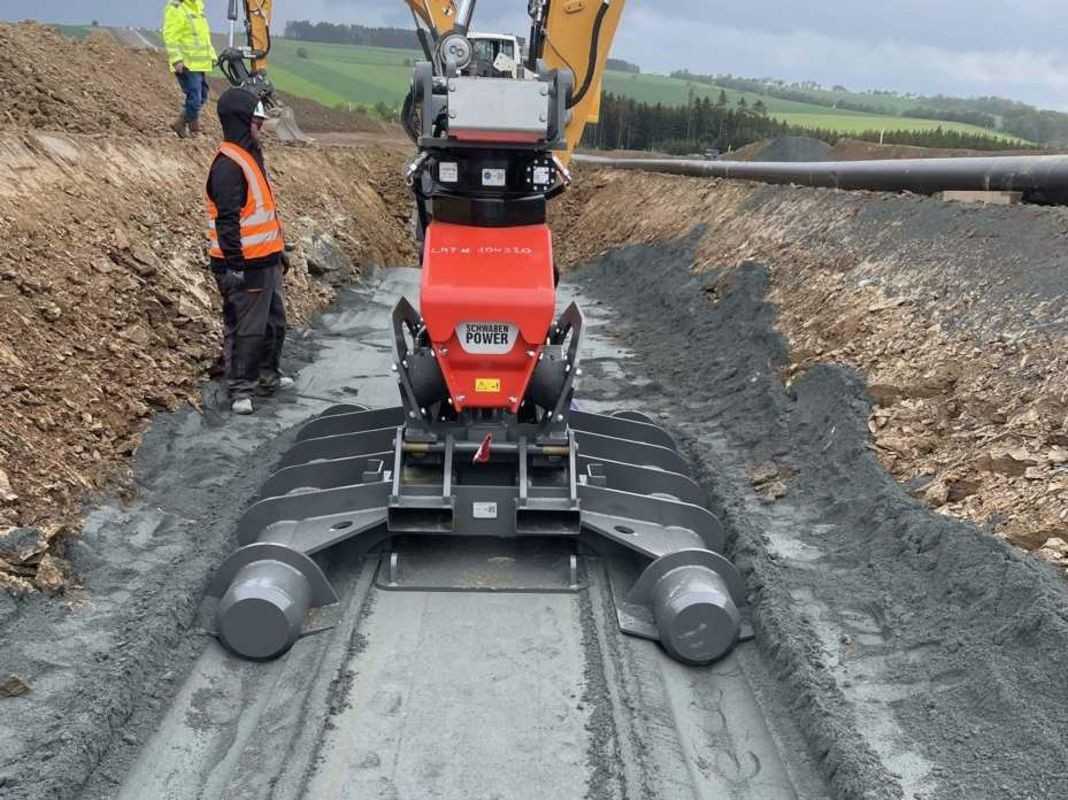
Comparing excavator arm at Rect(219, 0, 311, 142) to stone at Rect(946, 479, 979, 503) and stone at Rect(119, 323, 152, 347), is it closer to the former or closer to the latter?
stone at Rect(119, 323, 152, 347)

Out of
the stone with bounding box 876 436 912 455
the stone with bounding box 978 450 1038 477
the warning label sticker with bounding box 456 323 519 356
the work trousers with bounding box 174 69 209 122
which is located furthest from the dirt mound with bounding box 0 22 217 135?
the stone with bounding box 978 450 1038 477

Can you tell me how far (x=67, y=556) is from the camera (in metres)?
4.71

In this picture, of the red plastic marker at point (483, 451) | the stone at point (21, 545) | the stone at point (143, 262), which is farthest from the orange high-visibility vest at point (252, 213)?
the stone at point (21, 545)

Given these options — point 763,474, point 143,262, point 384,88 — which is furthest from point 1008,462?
point 384,88

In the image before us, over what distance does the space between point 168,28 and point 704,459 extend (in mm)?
9903

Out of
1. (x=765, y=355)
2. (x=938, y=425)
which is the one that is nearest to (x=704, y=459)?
(x=938, y=425)

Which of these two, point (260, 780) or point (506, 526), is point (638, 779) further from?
point (506, 526)

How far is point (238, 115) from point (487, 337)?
314 cm

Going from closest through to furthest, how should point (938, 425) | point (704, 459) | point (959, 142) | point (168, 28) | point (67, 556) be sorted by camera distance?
point (67, 556), point (938, 425), point (704, 459), point (168, 28), point (959, 142)

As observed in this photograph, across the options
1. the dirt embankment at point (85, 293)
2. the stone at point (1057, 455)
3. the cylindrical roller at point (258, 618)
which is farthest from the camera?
the dirt embankment at point (85, 293)

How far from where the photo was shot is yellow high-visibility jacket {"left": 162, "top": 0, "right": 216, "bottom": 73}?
1280cm

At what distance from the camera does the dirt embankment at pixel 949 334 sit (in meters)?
4.93

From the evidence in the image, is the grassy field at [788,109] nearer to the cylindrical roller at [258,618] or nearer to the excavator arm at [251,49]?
the excavator arm at [251,49]

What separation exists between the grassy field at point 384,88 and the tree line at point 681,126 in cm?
98
